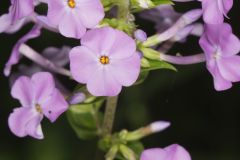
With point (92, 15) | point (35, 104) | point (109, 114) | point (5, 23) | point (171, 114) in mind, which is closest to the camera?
point (92, 15)

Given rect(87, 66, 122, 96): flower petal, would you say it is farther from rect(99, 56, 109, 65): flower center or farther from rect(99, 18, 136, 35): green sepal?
rect(99, 18, 136, 35): green sepal

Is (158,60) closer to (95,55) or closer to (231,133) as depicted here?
(95,55)

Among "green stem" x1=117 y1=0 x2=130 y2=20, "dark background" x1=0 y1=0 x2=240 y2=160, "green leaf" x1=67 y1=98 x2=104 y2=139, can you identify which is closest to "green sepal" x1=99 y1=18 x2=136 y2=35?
"green stem" x1=117 y1=0 x2=130 y2=20

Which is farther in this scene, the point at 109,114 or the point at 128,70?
the point at 109,114

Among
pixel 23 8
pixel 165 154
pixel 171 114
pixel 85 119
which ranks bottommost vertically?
pixel 171 114

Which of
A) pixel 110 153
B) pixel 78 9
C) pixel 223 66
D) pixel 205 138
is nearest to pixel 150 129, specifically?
pixel 110 153

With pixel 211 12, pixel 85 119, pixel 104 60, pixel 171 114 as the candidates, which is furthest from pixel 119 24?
pixel 171 114

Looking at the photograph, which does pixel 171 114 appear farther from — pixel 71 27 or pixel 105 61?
pixel 71 27
